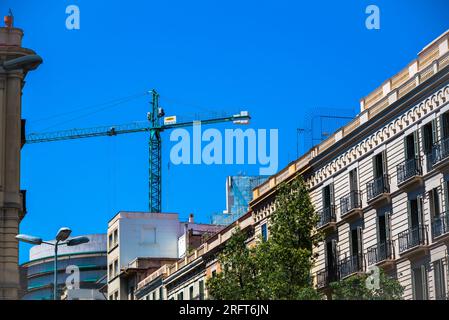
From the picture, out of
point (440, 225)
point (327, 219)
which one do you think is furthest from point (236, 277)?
point (440, 225)

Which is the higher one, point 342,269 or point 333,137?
point 333,137

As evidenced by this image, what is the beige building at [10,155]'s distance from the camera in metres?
53.8

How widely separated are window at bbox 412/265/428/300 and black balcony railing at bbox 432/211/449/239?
158 centimetres

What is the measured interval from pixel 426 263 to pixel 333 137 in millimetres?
12770

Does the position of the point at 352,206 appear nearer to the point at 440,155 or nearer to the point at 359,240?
the point at 359,240

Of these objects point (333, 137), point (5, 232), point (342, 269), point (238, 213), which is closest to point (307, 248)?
point (342, 269)

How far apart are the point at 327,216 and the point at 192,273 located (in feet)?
66.7

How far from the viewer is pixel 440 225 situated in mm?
51219

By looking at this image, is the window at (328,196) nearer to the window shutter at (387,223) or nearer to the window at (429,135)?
the window shutter at (387,223)

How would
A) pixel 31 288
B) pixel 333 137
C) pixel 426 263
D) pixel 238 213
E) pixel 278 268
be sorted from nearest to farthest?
pixel 426 263, pixel 278 268, pixel 333 137, pixel 238 213, pixel 31 288

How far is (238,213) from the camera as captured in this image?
277ft
